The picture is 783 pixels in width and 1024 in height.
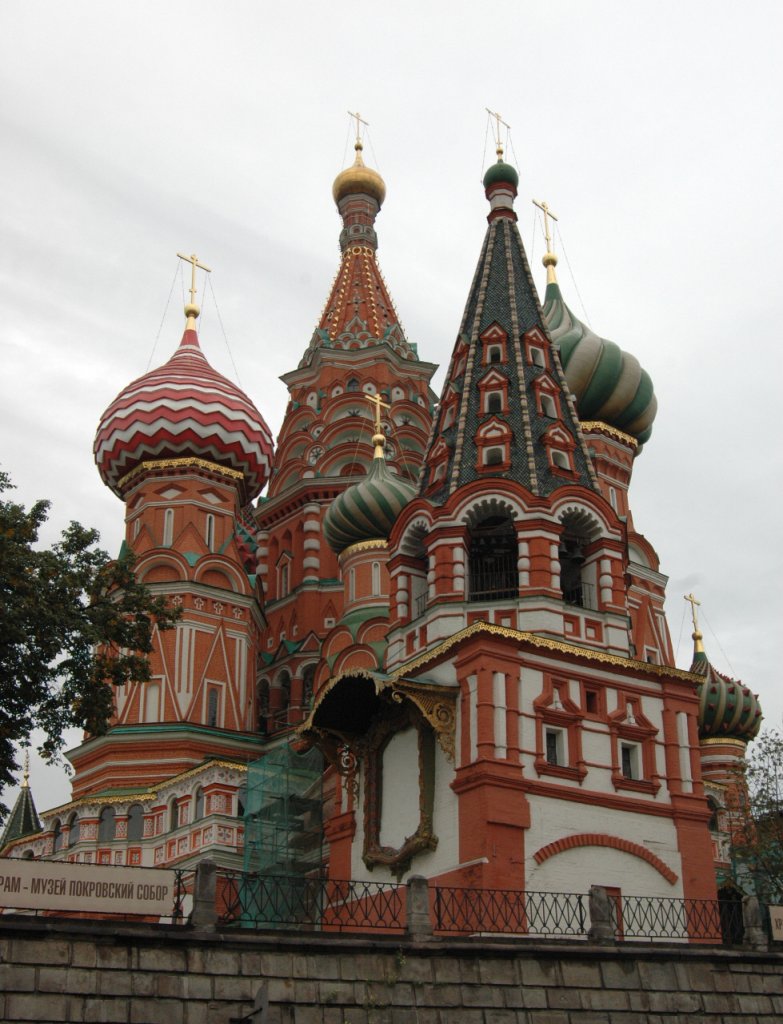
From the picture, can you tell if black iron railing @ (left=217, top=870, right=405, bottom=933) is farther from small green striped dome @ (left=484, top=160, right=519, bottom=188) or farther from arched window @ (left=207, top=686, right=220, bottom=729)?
small green striped dome @ (left=484, top=160, right=519, bottom=188)

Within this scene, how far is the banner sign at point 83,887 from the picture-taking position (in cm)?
1305

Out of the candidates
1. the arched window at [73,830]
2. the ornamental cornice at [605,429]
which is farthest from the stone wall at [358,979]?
the ornamental cornice at [605,429]

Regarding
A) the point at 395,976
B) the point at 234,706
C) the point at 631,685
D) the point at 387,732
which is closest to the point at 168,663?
the point at 234,706

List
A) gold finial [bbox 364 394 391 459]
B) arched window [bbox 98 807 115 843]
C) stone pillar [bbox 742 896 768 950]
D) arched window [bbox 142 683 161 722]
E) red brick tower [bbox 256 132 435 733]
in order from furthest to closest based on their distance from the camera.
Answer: red brick tower [bbox 256 132 435 733]
gold finial [bbox 364 394 391 459]
arched window [bbox 142 683 161 722]
arched window [bbox 98 807 115 843]
stone pillar [bbox 742 896 768 950]

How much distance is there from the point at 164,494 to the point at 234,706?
5.58 metres

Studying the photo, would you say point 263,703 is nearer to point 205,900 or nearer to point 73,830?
point 73,830

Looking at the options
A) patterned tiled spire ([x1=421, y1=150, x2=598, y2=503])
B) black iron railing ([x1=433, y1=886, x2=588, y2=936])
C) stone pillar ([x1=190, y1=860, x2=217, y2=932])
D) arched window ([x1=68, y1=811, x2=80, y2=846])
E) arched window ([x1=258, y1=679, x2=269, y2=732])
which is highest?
patterned tiled spire ([x1=421, y1=150, x2=598, y2=503])

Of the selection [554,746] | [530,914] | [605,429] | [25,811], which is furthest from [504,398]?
[25,811]

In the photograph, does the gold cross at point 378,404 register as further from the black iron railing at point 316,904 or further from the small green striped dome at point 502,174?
the black iron railing at point 316,904

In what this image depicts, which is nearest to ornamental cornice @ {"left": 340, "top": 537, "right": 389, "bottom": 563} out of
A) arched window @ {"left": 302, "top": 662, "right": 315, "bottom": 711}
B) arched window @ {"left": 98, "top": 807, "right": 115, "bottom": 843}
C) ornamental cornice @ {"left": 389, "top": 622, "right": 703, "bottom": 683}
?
arched window @ {"left": 302, "top": 662, "right": 315, "bottom": 711}

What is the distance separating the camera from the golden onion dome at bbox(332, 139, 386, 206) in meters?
43.3

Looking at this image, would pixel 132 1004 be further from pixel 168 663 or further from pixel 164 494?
pixel 164 494

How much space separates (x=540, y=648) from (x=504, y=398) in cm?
523

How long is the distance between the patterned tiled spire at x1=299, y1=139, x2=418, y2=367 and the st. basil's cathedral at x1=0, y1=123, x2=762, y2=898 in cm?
12
